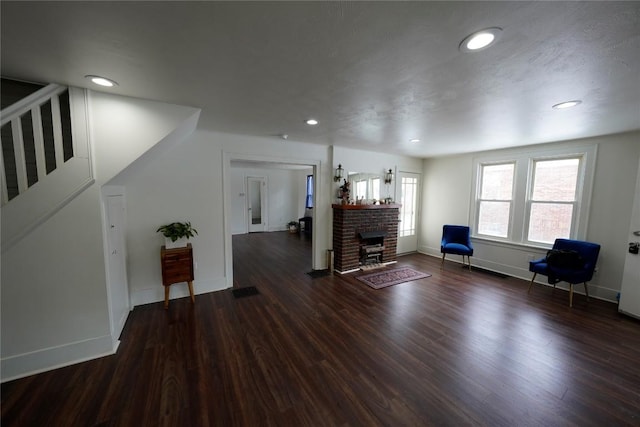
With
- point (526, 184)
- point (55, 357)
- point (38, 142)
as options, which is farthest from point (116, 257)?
point (526, 184)

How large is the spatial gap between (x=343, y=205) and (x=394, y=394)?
2.96 metres

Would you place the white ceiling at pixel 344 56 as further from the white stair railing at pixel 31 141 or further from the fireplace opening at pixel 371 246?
the fireplace opening at pixel 371 246

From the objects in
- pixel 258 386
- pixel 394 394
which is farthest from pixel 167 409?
pixel 394 394

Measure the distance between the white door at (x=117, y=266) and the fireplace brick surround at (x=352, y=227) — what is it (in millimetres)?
3131

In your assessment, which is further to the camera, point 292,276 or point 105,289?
point 292,276

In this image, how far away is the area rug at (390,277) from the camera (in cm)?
388

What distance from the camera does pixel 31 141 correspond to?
6.86 ft

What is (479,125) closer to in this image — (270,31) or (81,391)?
(270,31)

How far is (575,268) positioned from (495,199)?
170cm

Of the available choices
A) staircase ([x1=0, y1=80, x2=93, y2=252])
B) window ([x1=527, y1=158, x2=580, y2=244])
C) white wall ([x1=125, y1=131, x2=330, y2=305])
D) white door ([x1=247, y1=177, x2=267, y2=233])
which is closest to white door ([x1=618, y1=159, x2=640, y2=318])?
window ([x1=527, y1=158, x2=580, y2=244])

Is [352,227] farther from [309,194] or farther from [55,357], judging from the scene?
[309,194]

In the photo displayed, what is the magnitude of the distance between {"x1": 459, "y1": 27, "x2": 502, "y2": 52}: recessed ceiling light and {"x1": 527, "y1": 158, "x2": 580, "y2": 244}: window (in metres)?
3.83

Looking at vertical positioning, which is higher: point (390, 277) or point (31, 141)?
point (31, 141)

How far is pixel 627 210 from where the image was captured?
323 centimetres
